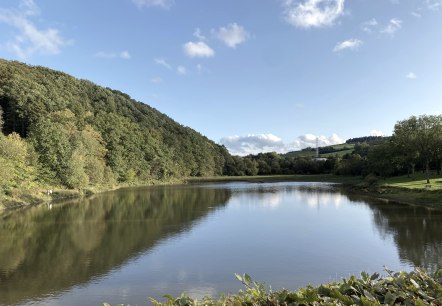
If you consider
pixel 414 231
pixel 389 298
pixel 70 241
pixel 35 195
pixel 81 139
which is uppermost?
pixel 81 139

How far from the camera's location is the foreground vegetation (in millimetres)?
5340

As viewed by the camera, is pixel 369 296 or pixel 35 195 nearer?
pixel 369 296

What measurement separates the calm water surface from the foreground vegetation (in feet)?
24.4

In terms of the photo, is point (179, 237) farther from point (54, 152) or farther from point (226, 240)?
point (54, 152)

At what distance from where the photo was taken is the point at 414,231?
2478 centimetres

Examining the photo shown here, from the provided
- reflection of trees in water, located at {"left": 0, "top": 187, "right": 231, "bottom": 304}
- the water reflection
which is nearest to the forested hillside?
reflection of trees in water, located at {"left": 0, "top": 187, "right": 231, "bottom": 304}

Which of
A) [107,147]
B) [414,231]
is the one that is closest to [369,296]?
[414,231]

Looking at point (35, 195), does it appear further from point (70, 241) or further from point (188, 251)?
→ point (188, 251)

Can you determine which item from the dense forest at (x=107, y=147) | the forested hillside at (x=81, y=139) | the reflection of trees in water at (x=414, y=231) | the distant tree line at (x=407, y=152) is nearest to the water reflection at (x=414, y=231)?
the reflection of trees in water at (x=414, y=231)

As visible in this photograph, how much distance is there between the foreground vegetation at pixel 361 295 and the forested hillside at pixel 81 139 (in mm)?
38988

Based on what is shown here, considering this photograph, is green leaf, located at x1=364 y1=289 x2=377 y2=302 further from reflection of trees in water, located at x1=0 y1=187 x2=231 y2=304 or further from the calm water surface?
reflection of trees in water, located at x1=0 y1=187 x2=231 y2=304

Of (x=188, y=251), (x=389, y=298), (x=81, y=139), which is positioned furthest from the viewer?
(x=81, y=139)

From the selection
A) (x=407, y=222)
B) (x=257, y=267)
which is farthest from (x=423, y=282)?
(x=407, y=222)

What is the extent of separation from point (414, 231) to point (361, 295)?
22.2m
